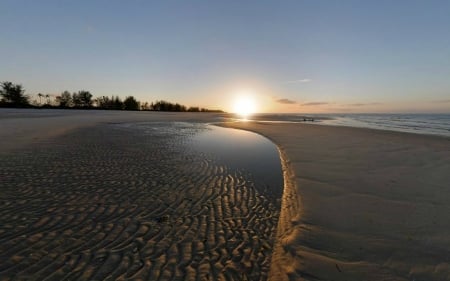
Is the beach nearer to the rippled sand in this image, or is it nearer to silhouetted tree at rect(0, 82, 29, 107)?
the rippled sand

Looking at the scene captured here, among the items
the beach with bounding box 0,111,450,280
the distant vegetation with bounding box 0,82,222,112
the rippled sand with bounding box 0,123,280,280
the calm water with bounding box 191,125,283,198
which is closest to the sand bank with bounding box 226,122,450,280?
the beach with bounding box 0,111,450,280

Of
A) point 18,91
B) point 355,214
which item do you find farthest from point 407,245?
point 18,91

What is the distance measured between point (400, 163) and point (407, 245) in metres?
7.95

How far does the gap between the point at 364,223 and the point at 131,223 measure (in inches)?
203

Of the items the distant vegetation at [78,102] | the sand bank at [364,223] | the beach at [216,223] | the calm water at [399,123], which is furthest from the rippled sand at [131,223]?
the distant vegetation at [78,102]

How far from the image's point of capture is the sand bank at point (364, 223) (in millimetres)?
4176

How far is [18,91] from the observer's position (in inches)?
3248

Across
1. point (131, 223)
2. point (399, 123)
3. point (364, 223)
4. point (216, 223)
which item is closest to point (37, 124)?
point (131, 223)

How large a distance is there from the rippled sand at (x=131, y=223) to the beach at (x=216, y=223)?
2 centimetres

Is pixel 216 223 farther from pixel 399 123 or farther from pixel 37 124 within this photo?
pixel 399 123

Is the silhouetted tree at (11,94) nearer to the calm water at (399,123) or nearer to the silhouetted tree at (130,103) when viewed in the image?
the silhouetted tree at (130,103)

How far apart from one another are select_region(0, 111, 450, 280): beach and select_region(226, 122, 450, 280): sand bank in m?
0.03

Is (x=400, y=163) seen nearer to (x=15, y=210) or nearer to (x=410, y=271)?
(x=410, y=271)

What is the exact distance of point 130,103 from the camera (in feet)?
348
